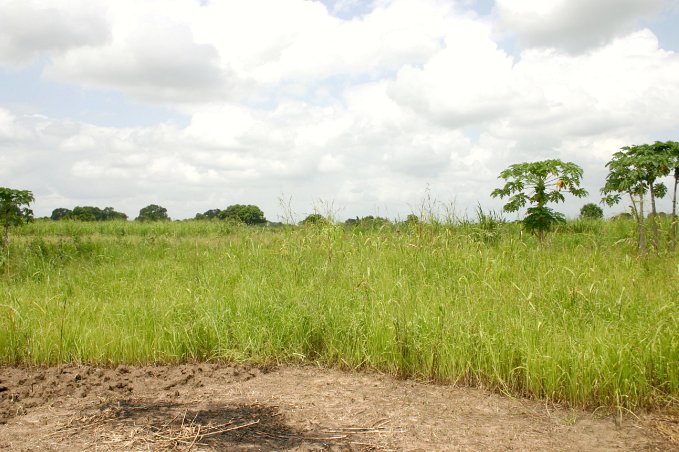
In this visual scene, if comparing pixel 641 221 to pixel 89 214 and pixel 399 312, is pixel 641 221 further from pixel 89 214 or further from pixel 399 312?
pixel 89 214

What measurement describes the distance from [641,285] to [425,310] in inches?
91.8

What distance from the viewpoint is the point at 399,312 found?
4.74 meters

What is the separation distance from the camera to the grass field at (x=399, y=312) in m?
3.92

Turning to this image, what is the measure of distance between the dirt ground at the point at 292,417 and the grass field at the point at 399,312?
0.78ft

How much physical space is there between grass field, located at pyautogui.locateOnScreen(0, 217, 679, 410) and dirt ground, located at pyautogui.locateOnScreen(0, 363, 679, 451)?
24cm

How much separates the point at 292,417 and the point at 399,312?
5.10 feet

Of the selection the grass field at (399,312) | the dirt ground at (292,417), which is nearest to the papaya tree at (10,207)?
the grass field at (399,312)

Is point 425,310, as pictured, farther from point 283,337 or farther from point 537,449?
point 537,449

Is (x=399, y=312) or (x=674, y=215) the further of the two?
(x=674, y=215)

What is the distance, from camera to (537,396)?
3869mm

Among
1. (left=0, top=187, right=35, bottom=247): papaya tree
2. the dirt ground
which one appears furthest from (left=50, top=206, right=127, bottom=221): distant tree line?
the dirt ground

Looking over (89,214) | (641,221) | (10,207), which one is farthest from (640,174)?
(89,214)

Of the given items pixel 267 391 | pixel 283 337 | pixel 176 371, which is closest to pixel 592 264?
pixel 283 337

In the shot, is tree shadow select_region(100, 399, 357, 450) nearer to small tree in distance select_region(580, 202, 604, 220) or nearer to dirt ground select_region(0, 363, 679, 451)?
dirt ground select_region(0, 363, 679, 451)
